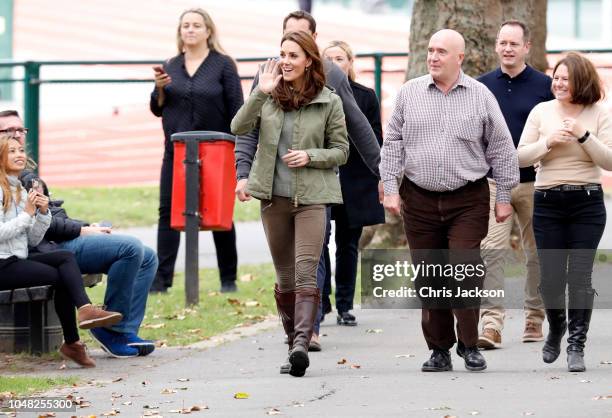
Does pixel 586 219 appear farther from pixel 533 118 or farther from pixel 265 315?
pixel 265 315

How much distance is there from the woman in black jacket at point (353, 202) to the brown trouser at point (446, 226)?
203 centimetres

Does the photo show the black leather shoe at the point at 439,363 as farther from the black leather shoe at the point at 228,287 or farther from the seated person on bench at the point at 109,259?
the black leather shoe at the point at 228,287

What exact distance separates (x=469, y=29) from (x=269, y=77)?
15.8 ft

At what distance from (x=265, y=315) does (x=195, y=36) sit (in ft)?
7.64

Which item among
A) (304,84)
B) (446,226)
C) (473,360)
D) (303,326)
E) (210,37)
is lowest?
(473,360)

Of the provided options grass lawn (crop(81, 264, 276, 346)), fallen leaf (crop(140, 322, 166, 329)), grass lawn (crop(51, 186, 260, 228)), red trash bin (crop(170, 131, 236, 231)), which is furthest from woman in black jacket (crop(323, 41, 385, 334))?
grass lawn (crop(51, 186, 260, 228))

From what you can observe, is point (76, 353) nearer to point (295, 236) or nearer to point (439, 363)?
point (295, 236)

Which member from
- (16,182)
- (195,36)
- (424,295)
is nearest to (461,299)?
(424,295)

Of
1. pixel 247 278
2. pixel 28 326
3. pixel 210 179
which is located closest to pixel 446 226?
pixel 28 326

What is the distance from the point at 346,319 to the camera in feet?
35.4

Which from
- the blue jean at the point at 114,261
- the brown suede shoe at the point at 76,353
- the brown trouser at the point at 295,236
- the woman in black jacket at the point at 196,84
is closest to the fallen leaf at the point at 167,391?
the brown trouser at the point at 295,236

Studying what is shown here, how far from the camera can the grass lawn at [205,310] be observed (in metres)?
10.6

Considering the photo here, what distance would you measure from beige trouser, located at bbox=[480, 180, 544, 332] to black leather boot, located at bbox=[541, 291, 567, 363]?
0.90 metres

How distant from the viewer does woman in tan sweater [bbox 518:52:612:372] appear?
8516mm
